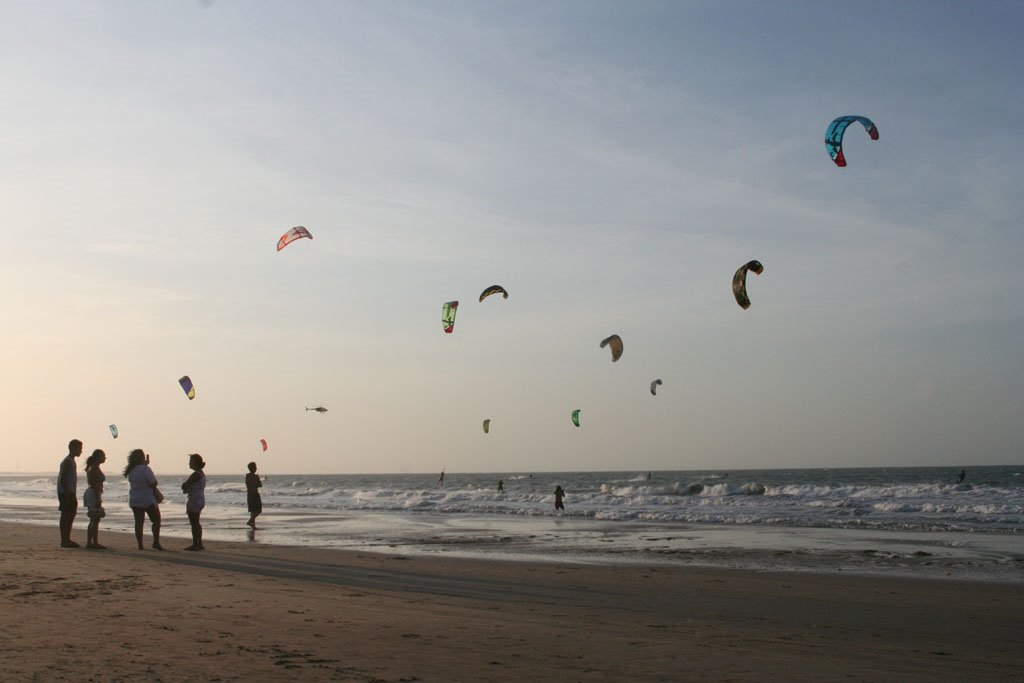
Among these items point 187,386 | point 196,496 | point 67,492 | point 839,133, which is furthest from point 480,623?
point 187,386

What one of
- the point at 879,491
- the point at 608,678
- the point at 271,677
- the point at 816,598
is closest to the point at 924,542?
the point at 816,598

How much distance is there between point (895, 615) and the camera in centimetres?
909

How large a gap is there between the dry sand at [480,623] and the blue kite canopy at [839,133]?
24.6ft

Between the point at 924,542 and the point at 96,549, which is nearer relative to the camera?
the point at 96,549

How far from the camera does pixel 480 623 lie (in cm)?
750

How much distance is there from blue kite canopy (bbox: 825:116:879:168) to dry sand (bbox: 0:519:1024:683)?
7512 millimetres

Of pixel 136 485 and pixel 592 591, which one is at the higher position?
pixel 136 485

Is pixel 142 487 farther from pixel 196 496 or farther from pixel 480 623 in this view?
pixel 480 623

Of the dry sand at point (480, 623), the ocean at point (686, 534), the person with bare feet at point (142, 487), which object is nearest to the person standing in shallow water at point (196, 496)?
the person with bare feet at point (142, 487)

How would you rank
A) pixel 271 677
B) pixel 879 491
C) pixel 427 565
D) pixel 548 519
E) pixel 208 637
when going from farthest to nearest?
pixel 879 491, pixel 548 519, pixel 427 565, pixel 208 637, pixel 271 677

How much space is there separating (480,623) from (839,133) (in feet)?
40.7

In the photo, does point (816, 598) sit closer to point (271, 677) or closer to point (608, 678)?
point (608, 678)

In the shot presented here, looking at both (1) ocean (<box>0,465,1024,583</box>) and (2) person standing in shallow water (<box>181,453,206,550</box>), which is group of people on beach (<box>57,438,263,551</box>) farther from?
(1) ocean (<box>0,465,1024,583</box>)

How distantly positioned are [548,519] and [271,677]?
2203 centimetres
